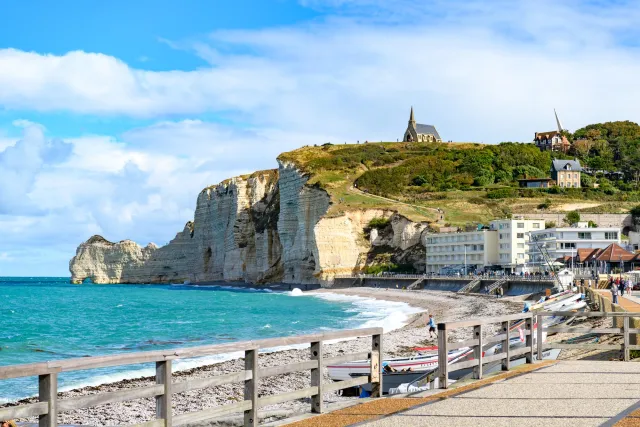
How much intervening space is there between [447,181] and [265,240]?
3777 centimetres

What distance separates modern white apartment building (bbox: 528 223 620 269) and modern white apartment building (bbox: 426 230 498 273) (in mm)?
8100

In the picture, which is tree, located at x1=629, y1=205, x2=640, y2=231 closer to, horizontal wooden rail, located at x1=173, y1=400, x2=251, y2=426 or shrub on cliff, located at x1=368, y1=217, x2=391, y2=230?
shrub on cliff, located at x1=368, y1=217, x2=391, y2=230

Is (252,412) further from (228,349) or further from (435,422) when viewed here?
(435,422)

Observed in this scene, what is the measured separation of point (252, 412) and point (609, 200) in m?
142

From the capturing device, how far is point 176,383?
28.3 feet

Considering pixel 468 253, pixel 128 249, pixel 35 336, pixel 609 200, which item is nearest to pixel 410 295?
pixel 468 253

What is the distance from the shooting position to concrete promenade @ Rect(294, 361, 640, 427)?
927 centimetres

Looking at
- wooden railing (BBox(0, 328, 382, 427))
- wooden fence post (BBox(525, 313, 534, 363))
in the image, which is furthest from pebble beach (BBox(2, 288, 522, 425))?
wooden fence post (BBox(525, 313, 534, 363))

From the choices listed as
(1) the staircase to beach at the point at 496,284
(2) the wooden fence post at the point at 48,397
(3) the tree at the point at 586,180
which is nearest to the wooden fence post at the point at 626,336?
(2) the wooden fence post at the point at 48,397

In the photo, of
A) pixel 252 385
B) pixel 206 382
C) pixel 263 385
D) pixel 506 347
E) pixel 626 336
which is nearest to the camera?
pixel 206 382

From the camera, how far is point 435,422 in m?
9.31

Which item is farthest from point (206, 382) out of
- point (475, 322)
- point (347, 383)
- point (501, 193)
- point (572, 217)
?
point (501, 193)

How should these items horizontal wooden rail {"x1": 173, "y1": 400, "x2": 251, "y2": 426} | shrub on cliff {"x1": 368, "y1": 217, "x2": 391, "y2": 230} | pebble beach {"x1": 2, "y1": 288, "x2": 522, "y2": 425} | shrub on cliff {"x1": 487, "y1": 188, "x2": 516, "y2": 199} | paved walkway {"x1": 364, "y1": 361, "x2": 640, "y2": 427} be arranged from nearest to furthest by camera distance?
horizontal wooden rail {"x1": 173, "y1": 400, "x2": 251, "y2": 426}, paved walkway {"x1": 364, "y1": 361, "x2": 640, "y2": 427}, pebble beach {"x1": 2, "y1": 288, "x2": 522, "y2": 425}, shrub on cliff {"x1": 368, "y1": 217, "x2": 391, "y2": 230}, shrub on cliff {"x1": 487, "y1": 188, "x2": 516, "y2": 199}

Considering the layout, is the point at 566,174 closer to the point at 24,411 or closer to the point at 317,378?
the point at 317,378
